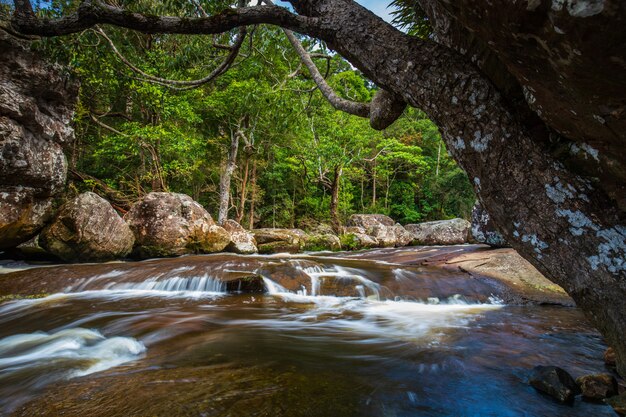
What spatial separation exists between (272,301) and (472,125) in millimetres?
4917

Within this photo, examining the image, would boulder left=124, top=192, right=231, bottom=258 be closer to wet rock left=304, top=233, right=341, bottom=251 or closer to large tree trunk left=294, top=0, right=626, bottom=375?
wet rock left=304, top=233, right=341, bottom=251

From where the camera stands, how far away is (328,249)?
49.5 ft

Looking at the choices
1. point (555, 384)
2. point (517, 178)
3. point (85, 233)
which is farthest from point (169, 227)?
point (517, 178)

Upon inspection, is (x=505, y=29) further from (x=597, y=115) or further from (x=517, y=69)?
(x=597, y=115)

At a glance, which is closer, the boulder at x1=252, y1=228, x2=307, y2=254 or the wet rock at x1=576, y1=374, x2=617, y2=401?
the wet rock at x1=576, y1=374, x2=617, y2=401

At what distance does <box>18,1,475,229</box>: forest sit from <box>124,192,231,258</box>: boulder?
253 centimetres

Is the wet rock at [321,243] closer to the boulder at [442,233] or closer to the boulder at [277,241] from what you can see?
the boulder at [277,241]

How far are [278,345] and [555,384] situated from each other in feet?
8.13

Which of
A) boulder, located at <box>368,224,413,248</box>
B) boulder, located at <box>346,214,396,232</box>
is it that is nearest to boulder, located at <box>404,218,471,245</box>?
boulder, located at <box>368,224,413,248</box>

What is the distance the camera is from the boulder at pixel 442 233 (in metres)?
18.3

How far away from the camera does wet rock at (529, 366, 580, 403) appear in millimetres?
2344

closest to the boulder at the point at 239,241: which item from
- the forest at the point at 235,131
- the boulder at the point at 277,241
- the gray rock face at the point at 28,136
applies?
the boulder at the point at 277,241

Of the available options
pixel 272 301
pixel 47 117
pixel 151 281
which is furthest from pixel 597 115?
pixel 47 117

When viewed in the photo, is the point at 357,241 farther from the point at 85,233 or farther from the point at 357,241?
the point at 85,233
